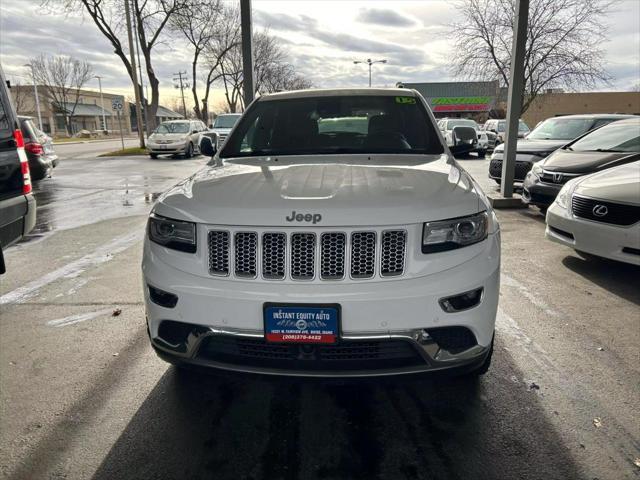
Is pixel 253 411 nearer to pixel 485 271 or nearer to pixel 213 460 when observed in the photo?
pixel 213 460

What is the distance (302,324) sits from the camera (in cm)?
219

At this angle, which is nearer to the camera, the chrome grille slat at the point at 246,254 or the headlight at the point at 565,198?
the chrome grille slat at the point at 246,254

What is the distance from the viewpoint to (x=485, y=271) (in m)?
2.32

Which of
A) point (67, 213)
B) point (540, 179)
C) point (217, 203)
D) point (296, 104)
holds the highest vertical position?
point (296, 104)

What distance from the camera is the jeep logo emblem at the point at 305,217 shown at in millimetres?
2242

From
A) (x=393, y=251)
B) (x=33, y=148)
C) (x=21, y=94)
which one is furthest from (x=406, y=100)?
(x=21, y=94)

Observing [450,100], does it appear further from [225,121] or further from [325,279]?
[325,279]

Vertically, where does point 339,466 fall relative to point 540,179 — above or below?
below

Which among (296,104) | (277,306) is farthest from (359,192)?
(296,104)

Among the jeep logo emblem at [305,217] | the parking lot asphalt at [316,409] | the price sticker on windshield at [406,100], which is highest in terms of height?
the price sticker on windshield at [406,100]

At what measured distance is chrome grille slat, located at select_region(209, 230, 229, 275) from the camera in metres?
2.32

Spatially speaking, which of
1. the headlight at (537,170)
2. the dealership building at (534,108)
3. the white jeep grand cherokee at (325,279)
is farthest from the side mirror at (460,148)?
the dealership building at (534,108)

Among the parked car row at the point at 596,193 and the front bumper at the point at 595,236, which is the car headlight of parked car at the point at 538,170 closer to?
the parked car row at the point at 596,193

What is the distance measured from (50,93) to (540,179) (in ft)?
246
